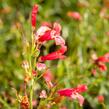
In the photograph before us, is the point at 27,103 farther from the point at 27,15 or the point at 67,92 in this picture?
the point at 27,15

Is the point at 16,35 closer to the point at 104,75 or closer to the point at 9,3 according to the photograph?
the point at 9,3

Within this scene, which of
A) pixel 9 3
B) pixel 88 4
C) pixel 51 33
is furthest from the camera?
pixel 9 3

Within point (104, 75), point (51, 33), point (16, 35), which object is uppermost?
point (51, 33)

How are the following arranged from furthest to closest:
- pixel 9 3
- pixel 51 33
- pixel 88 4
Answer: pixel 9 3 → pixel 88 4 → pixel 51 33

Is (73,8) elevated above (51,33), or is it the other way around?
(51,33)

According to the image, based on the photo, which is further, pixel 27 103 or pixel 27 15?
pixel 27 15

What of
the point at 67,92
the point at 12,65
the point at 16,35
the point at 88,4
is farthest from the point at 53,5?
the point at 67,92

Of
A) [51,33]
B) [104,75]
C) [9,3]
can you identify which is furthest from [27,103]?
[9,3]
